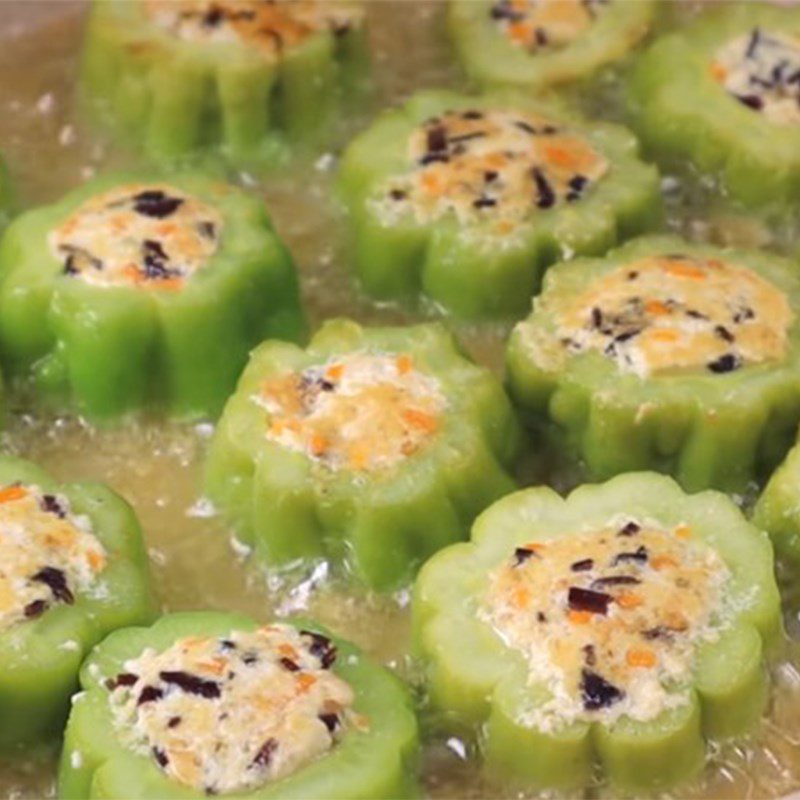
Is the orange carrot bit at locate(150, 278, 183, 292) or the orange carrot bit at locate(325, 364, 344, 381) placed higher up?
the orange carrot bit at locate(325, 364, 344, 381)

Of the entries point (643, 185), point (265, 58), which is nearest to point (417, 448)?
point (643, 185)

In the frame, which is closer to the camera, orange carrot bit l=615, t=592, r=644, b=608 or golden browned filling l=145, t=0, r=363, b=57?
orange carrot bit l=615, t=592, r=644, b=608

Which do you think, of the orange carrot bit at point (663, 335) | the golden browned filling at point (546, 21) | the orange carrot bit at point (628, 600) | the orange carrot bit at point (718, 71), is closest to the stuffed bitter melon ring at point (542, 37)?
the golden browned filling at point (546, 21)

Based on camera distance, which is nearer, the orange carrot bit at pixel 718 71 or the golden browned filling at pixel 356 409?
the golden browned filling at pixel 356 409

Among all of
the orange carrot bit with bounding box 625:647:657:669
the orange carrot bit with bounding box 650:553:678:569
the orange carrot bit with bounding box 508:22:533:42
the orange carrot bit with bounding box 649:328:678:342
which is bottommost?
the orange carrot bit with bounding box 508:22:533:42

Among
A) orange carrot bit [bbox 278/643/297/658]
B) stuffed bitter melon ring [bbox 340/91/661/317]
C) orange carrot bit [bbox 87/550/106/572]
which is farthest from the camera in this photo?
stuffed bitter melon ring [bbox 340/91/661/317]

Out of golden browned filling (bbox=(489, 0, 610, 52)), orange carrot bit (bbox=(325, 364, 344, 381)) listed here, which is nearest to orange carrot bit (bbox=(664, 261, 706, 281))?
orange carrot bit (bbox=(325, 364, 344, 381))

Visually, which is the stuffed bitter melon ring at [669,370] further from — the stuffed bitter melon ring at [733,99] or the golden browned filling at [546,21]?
the golden browned filling at [546,21]

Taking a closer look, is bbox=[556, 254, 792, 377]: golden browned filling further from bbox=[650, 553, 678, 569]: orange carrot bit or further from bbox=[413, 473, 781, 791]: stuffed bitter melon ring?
bbox=[650, 553, 678, 569]: orange carrot bit

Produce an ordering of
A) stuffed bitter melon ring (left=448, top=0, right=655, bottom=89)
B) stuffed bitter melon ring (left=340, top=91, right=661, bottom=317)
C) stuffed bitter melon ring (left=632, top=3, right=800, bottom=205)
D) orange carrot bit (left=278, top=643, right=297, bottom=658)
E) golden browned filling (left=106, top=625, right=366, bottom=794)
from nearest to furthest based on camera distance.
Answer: golden browned filling (left=106, top=625, right=366, bottom=794), orange carrot bit (left=278, top=643, right=297, bottom=658), stuffed bitter melon ring (left=340, top=91, right=661, bottom=317), stuffed bitter melon ring (left=632, top=3, right=800, bottom=205), stuffed bitter melon ring (left=448, top=0, right=655, bottom=89)
